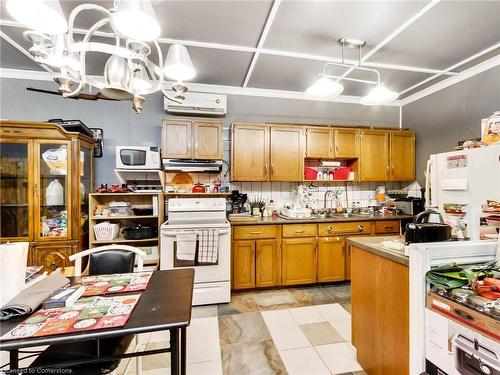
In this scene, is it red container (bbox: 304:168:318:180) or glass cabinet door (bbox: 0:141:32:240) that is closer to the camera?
glass cabinet door (bbox: 0:141:32:240)

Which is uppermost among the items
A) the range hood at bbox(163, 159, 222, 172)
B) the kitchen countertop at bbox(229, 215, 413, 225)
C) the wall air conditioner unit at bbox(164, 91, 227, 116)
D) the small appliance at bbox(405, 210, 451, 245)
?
the wall air conditioner unit at bbox(164, 91, 227, 116)

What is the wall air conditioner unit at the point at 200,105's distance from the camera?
10.2 feet

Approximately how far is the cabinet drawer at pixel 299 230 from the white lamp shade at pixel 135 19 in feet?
8.04

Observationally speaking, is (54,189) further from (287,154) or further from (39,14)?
(287,154)

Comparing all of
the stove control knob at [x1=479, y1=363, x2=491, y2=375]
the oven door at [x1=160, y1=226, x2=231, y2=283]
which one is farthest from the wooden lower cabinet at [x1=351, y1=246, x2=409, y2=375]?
the oven door at [x1=160, y1=226, x2=231, y2=283]

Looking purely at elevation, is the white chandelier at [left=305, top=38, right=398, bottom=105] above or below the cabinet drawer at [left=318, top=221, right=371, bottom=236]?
above

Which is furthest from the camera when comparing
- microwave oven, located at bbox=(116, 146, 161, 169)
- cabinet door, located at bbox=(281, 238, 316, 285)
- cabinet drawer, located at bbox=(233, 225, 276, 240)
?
cabinet door, located at bbox=(281, 238, 316, 285)

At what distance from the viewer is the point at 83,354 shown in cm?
118

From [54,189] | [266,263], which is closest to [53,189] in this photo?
[54,189]

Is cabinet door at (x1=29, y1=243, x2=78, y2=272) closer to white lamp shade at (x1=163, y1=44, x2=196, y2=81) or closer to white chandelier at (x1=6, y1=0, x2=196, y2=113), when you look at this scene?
white chandelier at (x1=6, y1=0, x2=196, y2=113)

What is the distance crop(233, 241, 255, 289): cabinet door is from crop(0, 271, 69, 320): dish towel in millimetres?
1804

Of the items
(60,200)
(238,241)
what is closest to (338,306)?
(238,241)

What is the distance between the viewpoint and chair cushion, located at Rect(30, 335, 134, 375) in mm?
1110

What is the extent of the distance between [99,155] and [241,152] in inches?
72.1
